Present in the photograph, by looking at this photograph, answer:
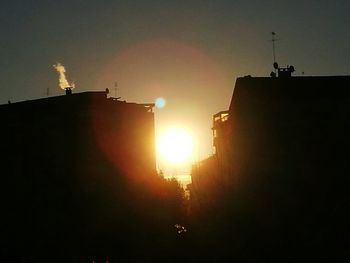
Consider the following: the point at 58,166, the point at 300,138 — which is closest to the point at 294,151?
the point at 300,138

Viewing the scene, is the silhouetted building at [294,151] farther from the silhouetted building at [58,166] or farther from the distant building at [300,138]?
the silhouetted building at [58,166]

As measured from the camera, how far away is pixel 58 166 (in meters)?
31.3

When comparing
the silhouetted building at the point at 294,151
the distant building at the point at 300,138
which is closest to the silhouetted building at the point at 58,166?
the silhouetted building at the point at 294,151

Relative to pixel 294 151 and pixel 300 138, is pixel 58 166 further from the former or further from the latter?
pixel 300 138

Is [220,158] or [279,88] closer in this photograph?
[279,88]

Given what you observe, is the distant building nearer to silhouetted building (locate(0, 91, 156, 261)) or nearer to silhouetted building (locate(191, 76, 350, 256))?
silhouetted building (locate(191, 76, 350, 256))

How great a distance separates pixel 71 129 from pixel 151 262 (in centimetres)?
1124

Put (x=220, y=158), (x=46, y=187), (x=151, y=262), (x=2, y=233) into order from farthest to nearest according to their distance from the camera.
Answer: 1. (x=220, y=158)
2. (x=46, y=187)
3. (x=2, y=233)
4. (x=151, y=262)

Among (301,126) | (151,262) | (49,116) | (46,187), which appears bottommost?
(151,262)

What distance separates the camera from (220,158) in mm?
41000

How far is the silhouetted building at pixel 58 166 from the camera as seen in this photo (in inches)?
1194

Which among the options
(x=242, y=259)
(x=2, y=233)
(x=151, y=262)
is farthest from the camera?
(x=2, y=233)

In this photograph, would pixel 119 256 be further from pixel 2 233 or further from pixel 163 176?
pixel 163 176

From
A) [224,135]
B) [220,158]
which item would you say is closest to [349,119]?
[224,135]
